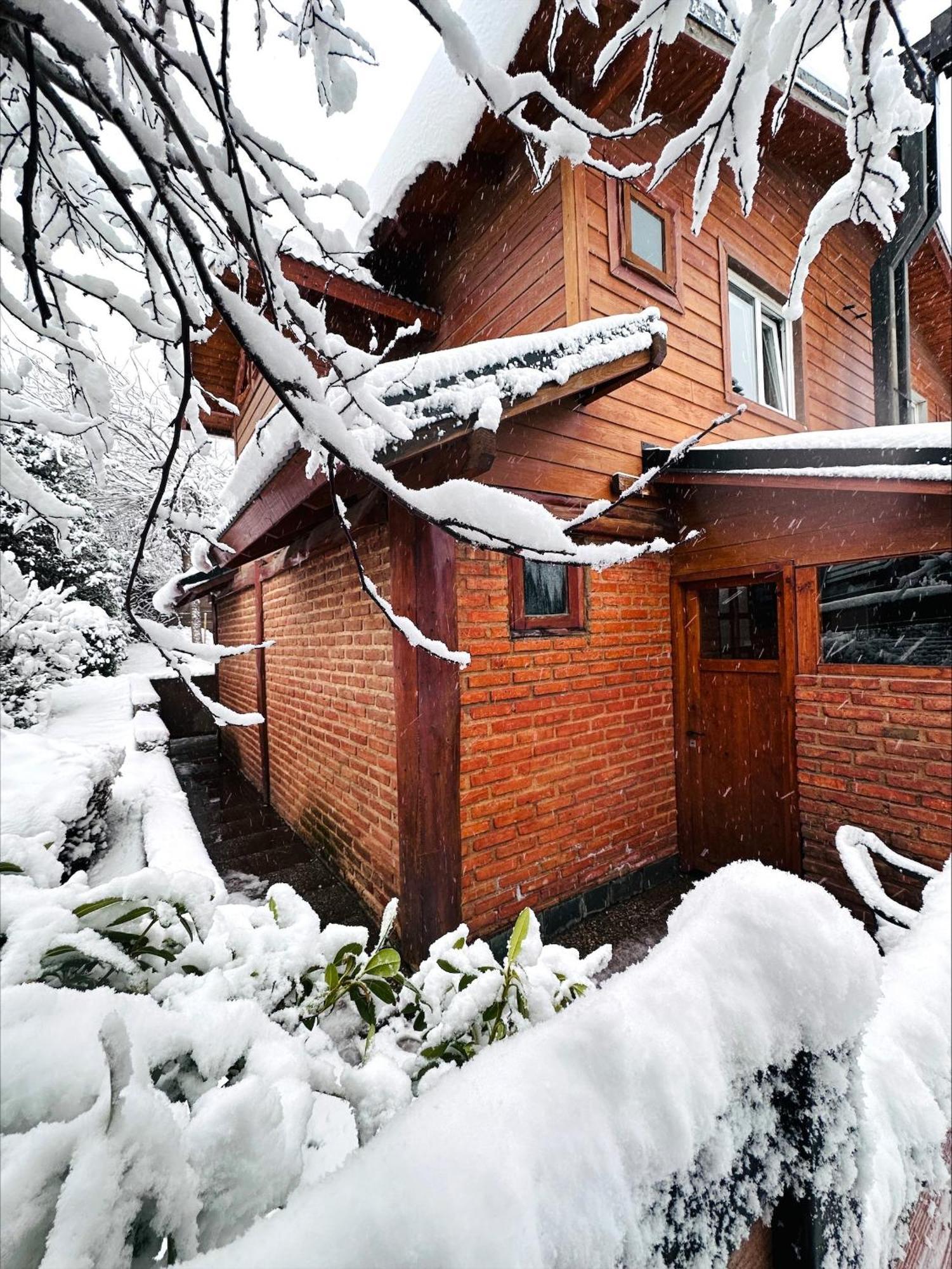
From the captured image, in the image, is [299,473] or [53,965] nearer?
[53,965]

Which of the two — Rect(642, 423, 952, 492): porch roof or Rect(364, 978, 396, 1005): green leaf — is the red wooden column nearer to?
Rect(364, 978, 396, 1005): green leaf

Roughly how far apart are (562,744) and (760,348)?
4.75 meters

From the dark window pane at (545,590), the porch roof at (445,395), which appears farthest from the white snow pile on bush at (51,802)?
the dark window pane at (545,590)

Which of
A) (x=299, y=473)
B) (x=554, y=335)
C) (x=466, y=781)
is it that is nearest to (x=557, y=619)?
(x=466, y=781)

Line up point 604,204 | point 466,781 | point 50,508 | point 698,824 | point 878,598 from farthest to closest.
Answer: point 698,824
point 604,204
point 878,598
point 466,781
point 50,508

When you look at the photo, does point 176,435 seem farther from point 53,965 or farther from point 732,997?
point 732,997

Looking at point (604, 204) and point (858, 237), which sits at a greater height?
point (858, 237)

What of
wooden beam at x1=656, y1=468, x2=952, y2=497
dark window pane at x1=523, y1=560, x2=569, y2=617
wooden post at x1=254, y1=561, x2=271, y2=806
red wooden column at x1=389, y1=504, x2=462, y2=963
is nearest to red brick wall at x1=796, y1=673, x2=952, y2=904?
wooden beam at x1=656, y1=468, x2=952, y2=497

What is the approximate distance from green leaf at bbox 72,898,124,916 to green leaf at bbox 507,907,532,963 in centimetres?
80

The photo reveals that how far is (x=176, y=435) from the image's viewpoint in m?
0.99

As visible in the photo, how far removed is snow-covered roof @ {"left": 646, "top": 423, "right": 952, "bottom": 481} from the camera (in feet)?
8.66

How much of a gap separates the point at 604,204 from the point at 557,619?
313 cm

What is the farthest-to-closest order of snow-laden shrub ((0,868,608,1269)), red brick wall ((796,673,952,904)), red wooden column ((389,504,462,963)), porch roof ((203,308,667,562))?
red brick wall ((796,673,952,904)) < red wooden column ((389,504,462,963)) < porch roof ((203,308,667,562)) < snow-laden shrub ((0,868,608,1269))

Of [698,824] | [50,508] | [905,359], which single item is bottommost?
[698,824]
